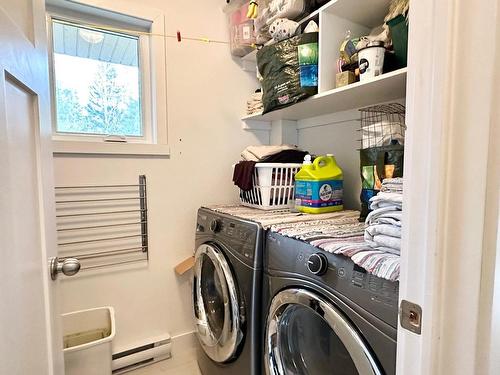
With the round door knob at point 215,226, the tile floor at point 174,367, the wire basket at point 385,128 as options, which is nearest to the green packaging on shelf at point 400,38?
the wire basket at point 385,128

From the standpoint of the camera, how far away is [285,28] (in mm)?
1458

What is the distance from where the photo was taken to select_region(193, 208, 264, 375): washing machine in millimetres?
1171

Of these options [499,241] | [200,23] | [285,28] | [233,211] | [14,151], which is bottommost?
[233,211]

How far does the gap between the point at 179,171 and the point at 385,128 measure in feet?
4.01

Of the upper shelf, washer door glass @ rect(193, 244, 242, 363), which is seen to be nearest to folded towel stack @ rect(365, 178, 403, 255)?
washer door glass @ rect(193, 244, 242, 363)

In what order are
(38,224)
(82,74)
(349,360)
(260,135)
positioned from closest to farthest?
(38,224) < (349,360) < (82,74) < (260,135)

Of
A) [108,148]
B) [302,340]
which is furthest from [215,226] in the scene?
[108,148]

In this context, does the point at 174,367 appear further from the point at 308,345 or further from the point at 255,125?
the point at 255,125

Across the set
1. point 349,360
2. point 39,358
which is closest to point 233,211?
point 349,360

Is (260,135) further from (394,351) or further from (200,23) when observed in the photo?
(394,351)

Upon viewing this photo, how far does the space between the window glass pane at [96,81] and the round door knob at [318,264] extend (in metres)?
1.43

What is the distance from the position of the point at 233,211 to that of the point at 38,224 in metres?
0.96

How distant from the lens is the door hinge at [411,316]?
49cm

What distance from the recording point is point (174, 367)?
71.6 inches
